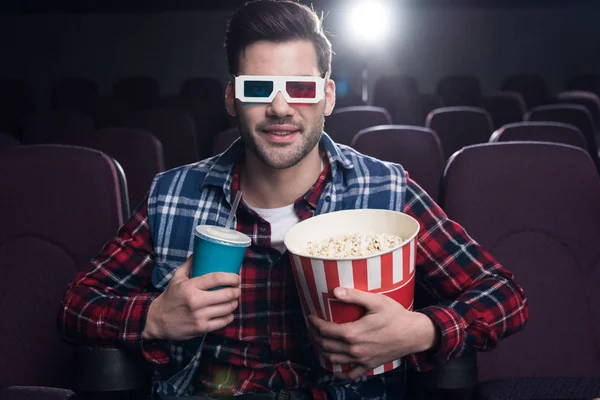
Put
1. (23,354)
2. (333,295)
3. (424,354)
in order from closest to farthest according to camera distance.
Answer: (333,295), (424,354), (23,354)

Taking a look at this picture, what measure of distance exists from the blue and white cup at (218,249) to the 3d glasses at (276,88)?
31 centimetres

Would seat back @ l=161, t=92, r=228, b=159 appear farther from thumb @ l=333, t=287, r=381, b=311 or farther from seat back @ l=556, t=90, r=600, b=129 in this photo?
thumb @ l=333, t=287, r=381, b=311

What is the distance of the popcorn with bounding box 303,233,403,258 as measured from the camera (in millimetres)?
1108

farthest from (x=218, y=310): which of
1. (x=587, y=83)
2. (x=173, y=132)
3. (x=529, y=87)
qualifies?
(x=587, y=83)

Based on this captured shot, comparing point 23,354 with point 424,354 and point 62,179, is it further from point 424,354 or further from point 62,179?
point 424,354

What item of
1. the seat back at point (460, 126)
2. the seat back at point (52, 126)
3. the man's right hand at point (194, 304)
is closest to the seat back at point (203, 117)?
the seat back at point (52, 126)

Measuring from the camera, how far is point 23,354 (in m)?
1.67

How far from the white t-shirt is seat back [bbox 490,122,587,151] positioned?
1709mm

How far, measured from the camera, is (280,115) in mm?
1319

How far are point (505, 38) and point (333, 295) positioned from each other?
1099 centimetres

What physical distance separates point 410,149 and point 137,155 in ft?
3.57

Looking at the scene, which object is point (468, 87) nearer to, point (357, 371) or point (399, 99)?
point (399, 99)

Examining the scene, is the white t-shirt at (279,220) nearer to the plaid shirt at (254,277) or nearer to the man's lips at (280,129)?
the plaid shirt at (254,277)

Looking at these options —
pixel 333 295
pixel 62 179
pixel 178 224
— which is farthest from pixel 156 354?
pixel 62 179
